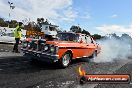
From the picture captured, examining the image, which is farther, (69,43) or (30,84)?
(69,43)

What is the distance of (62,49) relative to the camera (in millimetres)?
10633

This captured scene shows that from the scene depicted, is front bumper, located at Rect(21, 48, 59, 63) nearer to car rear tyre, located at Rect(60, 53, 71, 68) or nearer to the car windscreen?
car rear tyre, located at Rect(60, 53, 71, 68)

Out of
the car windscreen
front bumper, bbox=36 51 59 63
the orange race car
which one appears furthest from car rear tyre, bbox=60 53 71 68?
the car windscreen

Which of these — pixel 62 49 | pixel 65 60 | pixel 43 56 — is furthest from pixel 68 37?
pixel 43 56

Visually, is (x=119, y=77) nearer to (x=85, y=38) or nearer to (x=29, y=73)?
(x=29, y=73)

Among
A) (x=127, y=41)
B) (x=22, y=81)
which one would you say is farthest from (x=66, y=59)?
(x=127, y=41)

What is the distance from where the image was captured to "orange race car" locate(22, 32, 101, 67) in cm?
1041

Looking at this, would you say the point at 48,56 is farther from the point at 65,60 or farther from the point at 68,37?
the point at 68,37

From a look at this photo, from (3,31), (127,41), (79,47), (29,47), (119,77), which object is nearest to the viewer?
(119,77)

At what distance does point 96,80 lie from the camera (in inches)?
112

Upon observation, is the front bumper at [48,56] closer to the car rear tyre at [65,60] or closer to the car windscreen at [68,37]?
the car rear tyre at [65,60]

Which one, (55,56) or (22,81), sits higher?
(55,56)

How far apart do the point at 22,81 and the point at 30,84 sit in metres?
0.47

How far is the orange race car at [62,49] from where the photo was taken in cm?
1041
